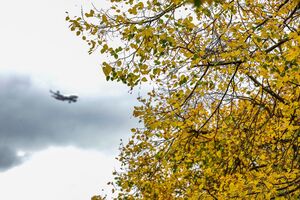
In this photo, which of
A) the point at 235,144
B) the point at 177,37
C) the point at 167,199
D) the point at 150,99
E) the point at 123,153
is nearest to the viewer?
the point at 177,37

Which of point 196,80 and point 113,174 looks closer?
point 196,80

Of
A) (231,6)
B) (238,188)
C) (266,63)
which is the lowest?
(238,188)

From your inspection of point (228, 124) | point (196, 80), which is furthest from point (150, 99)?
point (196, 80)

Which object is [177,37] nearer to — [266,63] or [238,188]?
[266,63]

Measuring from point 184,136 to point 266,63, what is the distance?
2941 mm

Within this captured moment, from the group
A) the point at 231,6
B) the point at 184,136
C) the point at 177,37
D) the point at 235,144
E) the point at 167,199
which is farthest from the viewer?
the point at 167,199

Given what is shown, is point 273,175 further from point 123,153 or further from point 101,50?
point 123,153

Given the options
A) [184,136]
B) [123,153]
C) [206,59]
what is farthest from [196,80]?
[123,153]

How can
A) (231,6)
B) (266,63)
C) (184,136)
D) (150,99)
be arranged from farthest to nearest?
(150,99)
(184,136)
(231,6)
(266,63)

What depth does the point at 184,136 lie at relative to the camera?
371 inches

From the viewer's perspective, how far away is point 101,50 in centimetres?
751

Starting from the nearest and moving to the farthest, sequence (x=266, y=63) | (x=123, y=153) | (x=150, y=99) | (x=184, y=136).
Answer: (x=266, y=63)
(x=184, y=136)
(x=150, y=99)
(x=123, y=153)

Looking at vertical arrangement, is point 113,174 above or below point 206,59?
above

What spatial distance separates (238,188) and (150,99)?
A: 6853 millimetres
